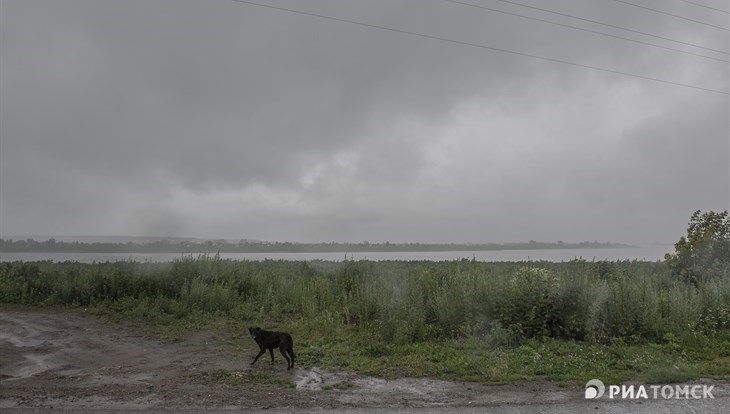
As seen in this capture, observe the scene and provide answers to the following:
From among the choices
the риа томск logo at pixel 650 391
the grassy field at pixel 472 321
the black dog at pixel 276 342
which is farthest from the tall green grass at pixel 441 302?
the риа томск logo at pixel 650 391

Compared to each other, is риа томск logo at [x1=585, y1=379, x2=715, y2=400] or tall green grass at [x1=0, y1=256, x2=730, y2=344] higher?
tall green grass at [x1=0, y1=256, x2=730, y2=344]

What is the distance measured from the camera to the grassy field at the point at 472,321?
830cm

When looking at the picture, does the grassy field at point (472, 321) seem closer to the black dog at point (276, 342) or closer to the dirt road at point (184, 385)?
the dirt road at point (184, 385)

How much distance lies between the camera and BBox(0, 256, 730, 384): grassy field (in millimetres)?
8297

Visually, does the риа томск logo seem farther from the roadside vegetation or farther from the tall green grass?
the tall green grass

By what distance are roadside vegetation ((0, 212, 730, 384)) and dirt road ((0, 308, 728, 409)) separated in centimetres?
54

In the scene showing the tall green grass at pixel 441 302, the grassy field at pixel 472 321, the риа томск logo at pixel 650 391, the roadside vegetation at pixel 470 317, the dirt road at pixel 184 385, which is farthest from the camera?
the tall green grass at pixel 441 302

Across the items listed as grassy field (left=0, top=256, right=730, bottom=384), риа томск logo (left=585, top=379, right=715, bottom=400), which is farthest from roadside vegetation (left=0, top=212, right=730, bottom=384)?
риа томск logo (left=585, top=379, right=715, bottom=400)

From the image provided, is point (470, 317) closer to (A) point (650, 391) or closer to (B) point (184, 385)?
(A) point (650, 391)

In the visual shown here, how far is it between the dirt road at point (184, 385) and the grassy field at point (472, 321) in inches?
21.8

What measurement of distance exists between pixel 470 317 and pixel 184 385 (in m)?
6.52

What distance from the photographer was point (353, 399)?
650 centimetres

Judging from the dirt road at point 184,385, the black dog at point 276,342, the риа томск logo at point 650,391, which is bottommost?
the dirt road at point 184,385

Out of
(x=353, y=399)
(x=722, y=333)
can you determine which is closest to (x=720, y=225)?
(x=722, y=333)
